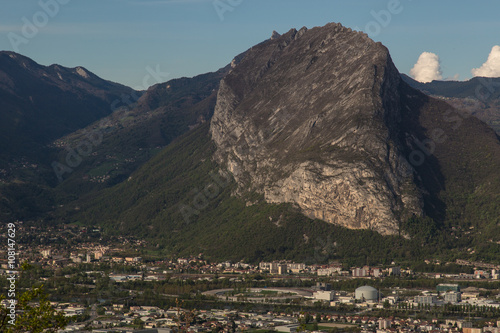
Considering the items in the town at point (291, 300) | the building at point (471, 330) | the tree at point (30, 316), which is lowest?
the building at point (471, 330)

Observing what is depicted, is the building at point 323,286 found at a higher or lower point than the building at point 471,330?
higher

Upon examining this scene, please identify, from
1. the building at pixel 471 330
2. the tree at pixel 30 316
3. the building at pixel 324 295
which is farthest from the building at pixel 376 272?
the tree at pixel 30 316

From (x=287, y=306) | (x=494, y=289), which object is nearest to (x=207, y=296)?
(x=287, y=306)

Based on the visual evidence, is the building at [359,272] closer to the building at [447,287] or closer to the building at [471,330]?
the building at [447,287]

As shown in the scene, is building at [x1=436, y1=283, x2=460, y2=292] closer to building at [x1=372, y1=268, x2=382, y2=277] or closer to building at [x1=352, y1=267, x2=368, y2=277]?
building at [x1=372, y1=268, x2=382, y2=277]

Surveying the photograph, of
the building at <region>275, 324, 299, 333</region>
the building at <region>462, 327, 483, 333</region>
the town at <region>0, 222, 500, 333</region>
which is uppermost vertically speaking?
the town at <region>0, 222, 500, 333</region>

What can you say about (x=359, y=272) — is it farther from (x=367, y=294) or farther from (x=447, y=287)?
(x=447, y=287)

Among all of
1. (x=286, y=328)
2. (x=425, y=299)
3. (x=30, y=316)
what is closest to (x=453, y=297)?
(x=425, y=299)

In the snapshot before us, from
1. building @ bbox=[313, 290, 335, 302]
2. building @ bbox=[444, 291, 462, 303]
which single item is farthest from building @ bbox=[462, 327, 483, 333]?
building @ bbox=[313, 290, 335, 302]
